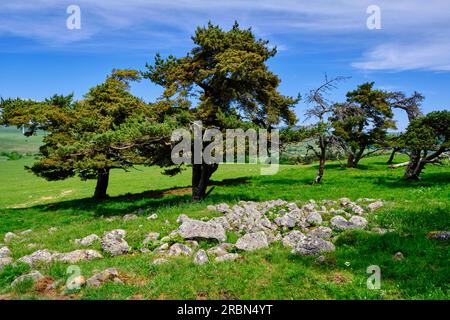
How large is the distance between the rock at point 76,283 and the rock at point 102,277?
13 centimetres

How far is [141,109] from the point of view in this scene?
23.4 metres

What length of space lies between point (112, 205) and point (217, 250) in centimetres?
1665

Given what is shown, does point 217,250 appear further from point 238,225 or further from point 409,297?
point 409,297

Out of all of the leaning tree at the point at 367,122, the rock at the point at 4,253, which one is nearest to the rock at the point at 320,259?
the rock at the point at 4,253

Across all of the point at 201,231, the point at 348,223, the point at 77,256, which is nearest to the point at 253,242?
the point at 201,231

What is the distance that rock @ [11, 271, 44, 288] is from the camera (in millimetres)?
9188

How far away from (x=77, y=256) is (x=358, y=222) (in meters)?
9.96

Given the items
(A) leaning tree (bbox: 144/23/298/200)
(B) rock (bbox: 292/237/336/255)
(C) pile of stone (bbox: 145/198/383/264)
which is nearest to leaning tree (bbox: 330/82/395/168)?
(A) leaning tree (bbox: 144/23/298/200)

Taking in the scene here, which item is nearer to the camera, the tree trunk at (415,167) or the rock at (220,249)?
the rock at (220,249)

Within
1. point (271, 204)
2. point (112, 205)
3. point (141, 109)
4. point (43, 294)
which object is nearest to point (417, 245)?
point (271, 204)

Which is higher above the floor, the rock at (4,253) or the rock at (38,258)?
the rock at (38,258)

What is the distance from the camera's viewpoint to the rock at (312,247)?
35.5ft

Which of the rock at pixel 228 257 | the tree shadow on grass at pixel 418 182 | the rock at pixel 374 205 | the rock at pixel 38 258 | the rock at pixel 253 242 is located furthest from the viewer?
the tree shadow on grass at pixel 418 182

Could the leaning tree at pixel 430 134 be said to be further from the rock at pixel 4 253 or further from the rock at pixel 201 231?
the rock at pixel 4 253
